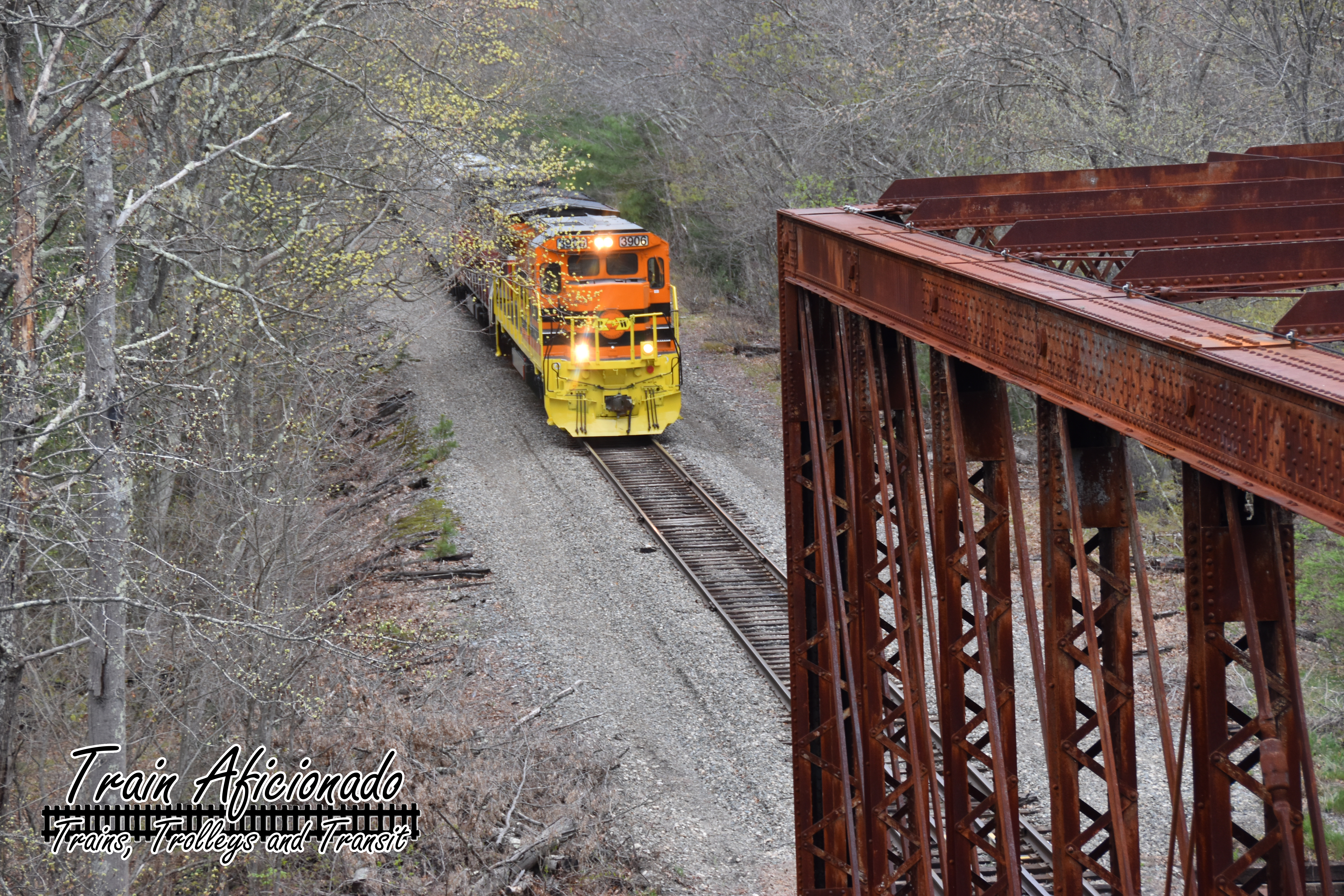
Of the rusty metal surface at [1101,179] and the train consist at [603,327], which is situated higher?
the rusty metal surface at [1101,179]

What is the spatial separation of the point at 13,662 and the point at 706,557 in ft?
32.1

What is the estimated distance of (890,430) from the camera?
18.2 ft

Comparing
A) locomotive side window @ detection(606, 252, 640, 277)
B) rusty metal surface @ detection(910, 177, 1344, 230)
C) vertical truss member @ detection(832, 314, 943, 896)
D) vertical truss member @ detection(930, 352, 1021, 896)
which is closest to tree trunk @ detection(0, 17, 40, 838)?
vertical truss member @ detection(832, 314, 943, 896)

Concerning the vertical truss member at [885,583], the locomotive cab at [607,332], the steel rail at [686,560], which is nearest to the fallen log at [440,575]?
the steel rail at [686,560]

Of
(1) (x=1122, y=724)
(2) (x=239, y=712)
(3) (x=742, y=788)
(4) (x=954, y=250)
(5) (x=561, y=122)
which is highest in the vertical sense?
(5) (x=561, y=122)

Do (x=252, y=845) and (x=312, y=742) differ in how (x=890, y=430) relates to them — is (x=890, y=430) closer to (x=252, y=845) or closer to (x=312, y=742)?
(x=252, y=845)

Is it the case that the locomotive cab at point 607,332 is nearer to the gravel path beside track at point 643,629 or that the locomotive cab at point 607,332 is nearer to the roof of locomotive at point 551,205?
the roof of locomotive at point 551,205

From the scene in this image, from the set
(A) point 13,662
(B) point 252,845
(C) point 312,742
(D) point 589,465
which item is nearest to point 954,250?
(A) point 13,662

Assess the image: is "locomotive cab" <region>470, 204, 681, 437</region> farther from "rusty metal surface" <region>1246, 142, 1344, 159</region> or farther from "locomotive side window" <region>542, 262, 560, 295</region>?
"rusty metal surface" <region>1246, 142, 1344, 159</region>

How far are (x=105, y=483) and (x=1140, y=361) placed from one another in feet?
21.3

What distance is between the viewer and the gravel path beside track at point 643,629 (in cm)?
1060

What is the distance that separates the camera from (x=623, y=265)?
67.9ft

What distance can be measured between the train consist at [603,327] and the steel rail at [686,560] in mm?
724

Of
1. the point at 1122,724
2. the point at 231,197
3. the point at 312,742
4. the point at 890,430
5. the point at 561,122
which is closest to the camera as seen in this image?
the point at 1122,724
